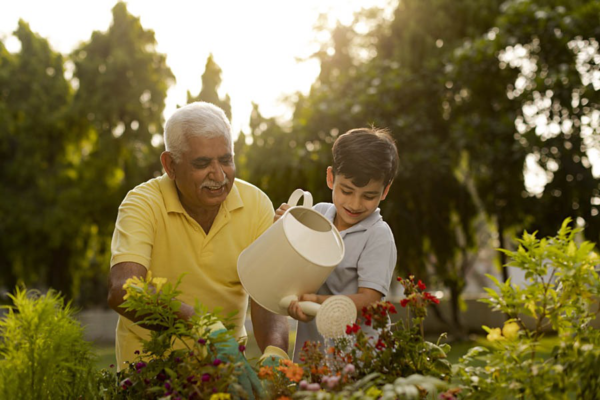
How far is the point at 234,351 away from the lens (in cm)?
171

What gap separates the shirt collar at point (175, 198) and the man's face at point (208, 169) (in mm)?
120

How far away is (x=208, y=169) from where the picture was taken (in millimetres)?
2316

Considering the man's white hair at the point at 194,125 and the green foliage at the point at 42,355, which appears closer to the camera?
the green foliage at the point at 42,355

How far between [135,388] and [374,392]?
72 centimetres

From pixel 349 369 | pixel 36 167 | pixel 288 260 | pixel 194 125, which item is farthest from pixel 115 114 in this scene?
pixel 349 369

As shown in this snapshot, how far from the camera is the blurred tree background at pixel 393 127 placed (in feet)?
33.3

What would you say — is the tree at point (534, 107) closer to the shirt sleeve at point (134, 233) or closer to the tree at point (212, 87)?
the tree at point (212, 87)

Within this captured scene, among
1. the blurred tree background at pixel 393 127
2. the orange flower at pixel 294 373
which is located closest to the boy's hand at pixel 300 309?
the orange flower at pixel 294 373

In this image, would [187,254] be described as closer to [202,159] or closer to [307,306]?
[202,159]

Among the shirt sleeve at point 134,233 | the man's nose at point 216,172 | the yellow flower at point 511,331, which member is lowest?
the yellow flower at point 511,331

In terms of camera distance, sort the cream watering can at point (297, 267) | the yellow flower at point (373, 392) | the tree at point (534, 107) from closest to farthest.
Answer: the yellow flower at point (373, 392), the cream watering can at point (297, 267), the tree at point (534, 107)

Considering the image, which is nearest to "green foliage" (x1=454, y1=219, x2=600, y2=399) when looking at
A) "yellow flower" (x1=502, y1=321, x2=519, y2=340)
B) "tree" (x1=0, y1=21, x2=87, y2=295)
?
"yellow flower" (x1=502, y1=321, x2=519, y2=340)

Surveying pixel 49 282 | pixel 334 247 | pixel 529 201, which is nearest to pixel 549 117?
pixel 529 201

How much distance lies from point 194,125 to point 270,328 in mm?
747
